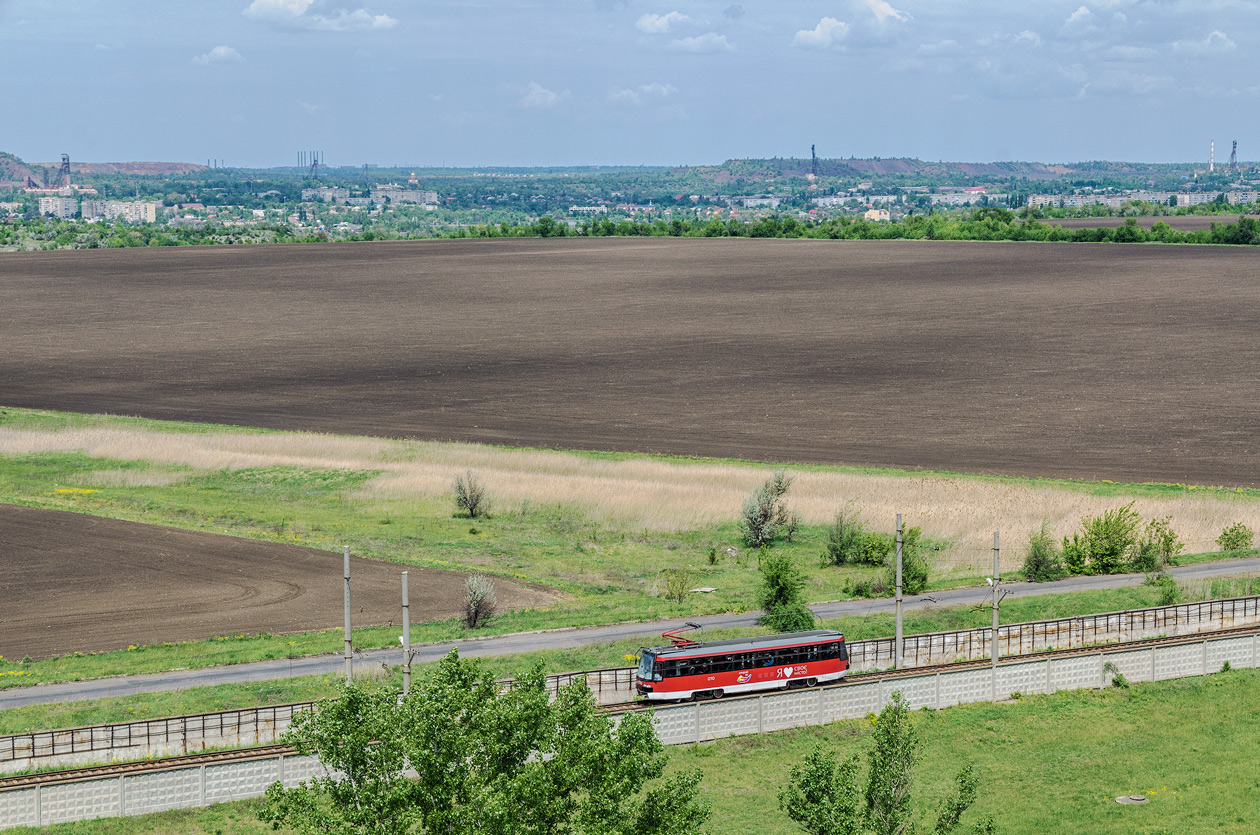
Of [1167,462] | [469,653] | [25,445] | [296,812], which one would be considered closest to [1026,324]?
[1167,462]

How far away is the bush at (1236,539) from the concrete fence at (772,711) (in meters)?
13.9

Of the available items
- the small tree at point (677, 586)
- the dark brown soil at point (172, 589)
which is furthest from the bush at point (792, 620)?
the dark brown soil at point (172, 589)

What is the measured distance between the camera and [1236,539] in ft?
190

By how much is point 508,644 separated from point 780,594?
9802 mm

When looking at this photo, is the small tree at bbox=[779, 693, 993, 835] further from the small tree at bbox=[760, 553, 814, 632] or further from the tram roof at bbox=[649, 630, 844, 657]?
the small tree at bbox=[760, 553, 814, 632]

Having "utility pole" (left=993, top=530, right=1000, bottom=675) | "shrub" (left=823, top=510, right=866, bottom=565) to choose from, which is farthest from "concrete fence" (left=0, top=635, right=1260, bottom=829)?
"shrub" (left=823, top=510, right=866, bottom=565)

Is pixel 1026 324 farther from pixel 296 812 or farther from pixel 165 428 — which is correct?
pixel 296 812

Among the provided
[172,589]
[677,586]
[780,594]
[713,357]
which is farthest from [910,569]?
[713,357]

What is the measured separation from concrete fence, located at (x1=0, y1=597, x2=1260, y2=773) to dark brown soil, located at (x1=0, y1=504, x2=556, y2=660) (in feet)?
34.4

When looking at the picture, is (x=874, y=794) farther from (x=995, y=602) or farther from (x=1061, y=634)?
(x=1061, y=634)

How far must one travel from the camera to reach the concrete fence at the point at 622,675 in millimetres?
34219

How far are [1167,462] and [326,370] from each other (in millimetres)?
60429

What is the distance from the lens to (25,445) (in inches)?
3100

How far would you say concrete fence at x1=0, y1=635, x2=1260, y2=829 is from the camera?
31672 mm
